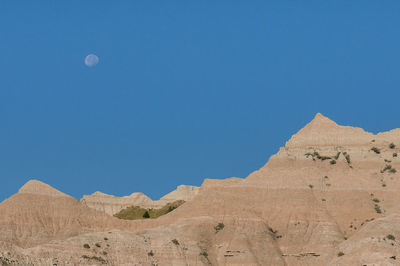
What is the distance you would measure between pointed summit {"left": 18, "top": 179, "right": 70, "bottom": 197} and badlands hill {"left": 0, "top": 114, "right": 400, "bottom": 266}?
0.62ft

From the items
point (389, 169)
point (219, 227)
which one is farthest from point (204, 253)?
point (389, 169)

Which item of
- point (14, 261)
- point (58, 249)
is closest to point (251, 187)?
point (58, 249)

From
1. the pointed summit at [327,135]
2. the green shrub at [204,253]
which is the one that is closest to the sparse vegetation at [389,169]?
the pointed summit at [327,135]

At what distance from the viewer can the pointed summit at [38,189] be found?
181750 mm

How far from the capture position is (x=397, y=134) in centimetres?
17775

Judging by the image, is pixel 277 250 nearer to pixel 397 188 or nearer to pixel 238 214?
pixel 238 214

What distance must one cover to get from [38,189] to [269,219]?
155ft

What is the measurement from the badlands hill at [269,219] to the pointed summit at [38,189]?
Answer: 0.19 metres

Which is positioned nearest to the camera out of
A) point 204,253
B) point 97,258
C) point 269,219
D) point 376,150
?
point 97,258

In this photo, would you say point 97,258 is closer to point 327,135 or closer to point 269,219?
point 269,219

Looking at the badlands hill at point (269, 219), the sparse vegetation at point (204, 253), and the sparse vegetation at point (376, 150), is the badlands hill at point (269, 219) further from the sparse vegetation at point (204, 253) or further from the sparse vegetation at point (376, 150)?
the sparse vegetation at point (204, 253)

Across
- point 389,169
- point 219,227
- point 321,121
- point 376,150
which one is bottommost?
point 219,227

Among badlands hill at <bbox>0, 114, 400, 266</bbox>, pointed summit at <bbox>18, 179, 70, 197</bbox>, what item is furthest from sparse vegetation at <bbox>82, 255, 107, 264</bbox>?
pointed summit at <bbox>18, 179, 70, 197</bbox>

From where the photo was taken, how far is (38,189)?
182500 millimetres
